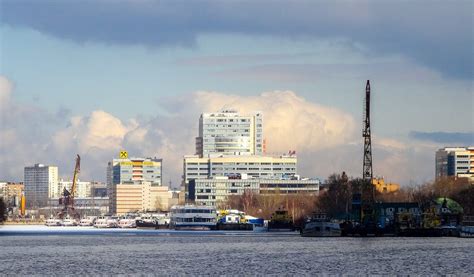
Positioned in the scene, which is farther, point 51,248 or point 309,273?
point 51,248

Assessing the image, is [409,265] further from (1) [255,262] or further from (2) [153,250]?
(2) [153,250]

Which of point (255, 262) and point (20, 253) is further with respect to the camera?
point (20, 253)

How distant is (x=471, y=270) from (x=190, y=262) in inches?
1119

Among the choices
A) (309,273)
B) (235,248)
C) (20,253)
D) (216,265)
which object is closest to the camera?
(309,273)

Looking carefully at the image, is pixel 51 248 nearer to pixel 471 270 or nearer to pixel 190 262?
pixel 190 262

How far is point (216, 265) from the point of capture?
12606 cm

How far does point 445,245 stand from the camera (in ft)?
582

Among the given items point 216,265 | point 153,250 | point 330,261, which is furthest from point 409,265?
point 153,250

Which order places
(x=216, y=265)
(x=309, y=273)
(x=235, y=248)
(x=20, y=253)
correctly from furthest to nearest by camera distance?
(x=235, y=248)
(x=20, y=253)
(x=216, y=265)
(x=309, y=273)

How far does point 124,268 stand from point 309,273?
17.8m

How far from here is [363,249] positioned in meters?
162

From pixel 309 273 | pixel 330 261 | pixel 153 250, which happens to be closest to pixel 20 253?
pixel 153 250

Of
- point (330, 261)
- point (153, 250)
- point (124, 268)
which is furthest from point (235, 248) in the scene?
point (124, 268)

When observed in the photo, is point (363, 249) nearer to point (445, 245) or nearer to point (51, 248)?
point (445, 245)
